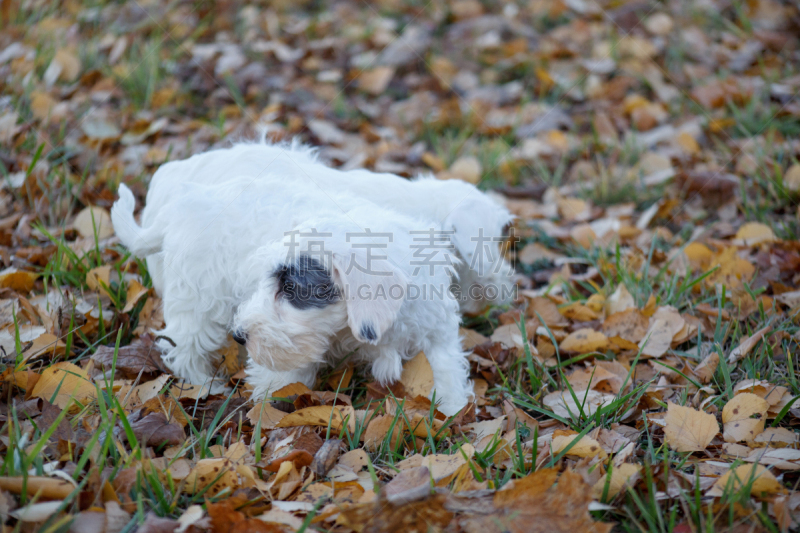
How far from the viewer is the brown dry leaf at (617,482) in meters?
2.07

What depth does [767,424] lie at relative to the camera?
2.52m

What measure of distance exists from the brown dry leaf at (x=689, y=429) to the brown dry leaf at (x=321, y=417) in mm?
1272

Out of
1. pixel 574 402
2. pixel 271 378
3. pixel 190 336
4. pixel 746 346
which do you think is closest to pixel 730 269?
pixel 746 346

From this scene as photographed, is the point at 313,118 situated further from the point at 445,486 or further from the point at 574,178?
the point at 445,486

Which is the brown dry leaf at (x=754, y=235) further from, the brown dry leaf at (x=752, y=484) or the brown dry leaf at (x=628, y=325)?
the brown dry leaf at (x=752, y=484)

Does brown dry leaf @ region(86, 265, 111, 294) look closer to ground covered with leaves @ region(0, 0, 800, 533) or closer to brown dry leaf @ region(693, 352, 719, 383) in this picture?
ground covered with leaves @ region(0, 0, 800, 533)

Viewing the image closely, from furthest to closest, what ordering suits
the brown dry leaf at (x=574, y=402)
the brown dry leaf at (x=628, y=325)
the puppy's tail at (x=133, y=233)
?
1. the brown dry leaf at (x=628, y=325)
2. the puppy's tail at (x=133, y=233)
3. the brown dry leaf at (x=574, y=402)

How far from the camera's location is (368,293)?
7.87 feet

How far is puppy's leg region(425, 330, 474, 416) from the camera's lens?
9.25 feet

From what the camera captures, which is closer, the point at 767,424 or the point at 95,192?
the point at 767,424

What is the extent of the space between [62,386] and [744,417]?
2808mm

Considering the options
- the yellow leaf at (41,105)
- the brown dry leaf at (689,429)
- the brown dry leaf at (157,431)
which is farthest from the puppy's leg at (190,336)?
the yellow leaf at (41,105)

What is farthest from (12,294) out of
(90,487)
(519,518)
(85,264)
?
(519,518)

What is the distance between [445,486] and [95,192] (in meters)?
3.40
